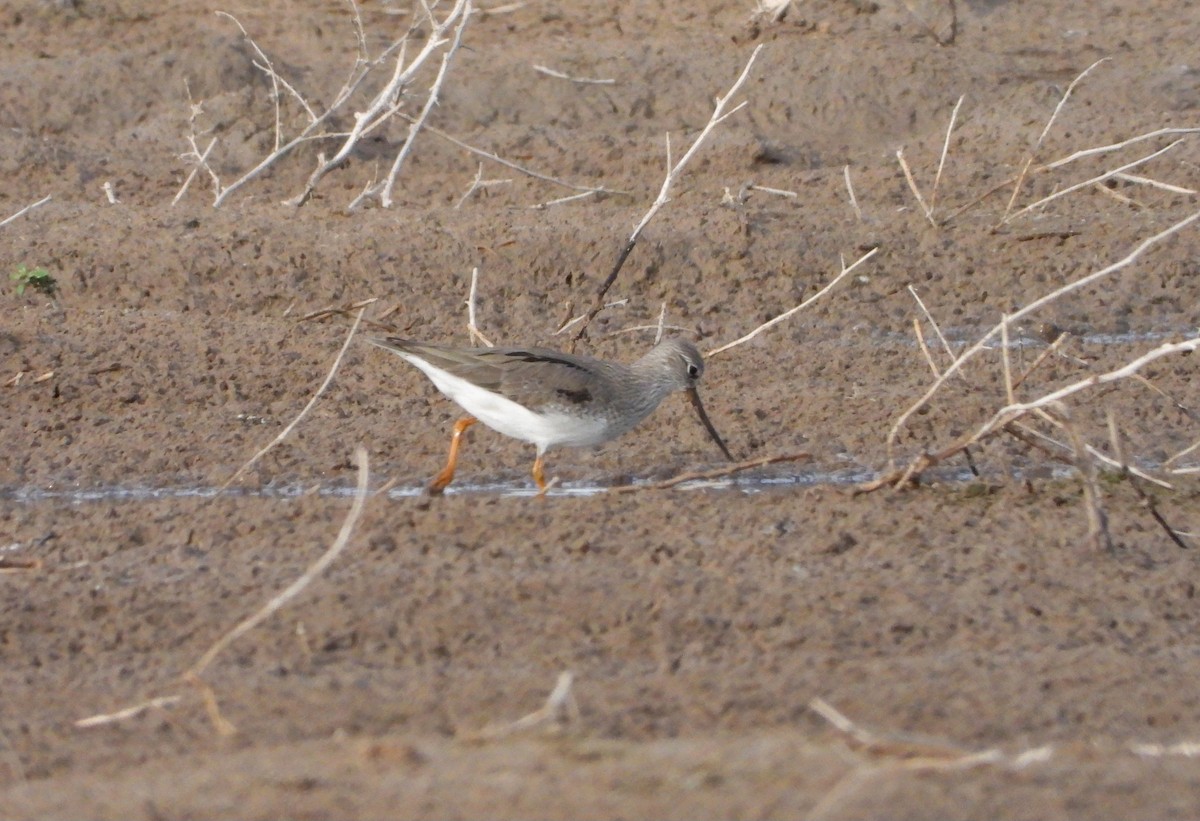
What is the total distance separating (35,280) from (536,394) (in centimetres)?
358

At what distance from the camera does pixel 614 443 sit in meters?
8.49

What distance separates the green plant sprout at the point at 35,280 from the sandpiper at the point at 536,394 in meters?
2.77

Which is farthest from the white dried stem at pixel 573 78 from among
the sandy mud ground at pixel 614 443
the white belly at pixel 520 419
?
the white belly at pixel 520 419

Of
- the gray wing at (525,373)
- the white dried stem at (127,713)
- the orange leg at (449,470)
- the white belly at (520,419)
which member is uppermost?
the white dried stem at (127,713)

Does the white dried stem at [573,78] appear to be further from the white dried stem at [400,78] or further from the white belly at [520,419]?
the white belly at [520,419]

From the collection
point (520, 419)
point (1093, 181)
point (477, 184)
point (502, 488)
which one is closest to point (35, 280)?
point (477, 184)

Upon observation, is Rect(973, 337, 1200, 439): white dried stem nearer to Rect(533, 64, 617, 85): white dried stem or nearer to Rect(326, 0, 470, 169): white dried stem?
Rect(326, 0, 470, 169): white dried stem

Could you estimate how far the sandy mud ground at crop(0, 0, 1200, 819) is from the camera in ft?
15.1

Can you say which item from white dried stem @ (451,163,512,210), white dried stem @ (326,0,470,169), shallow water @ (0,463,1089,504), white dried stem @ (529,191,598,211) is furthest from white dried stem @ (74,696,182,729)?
white dried stem @ (451,163,512,210)

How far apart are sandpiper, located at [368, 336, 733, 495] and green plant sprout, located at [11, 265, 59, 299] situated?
277cm

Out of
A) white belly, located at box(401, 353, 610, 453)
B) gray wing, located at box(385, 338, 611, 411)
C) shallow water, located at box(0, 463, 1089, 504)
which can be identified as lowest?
shallow water, located at box(0, 463, 1089, 504)

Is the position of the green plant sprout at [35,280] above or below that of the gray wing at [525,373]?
below

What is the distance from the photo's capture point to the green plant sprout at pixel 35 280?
9.70m

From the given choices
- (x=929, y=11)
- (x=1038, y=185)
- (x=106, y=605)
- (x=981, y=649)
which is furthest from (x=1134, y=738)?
(x=929, y=11)
